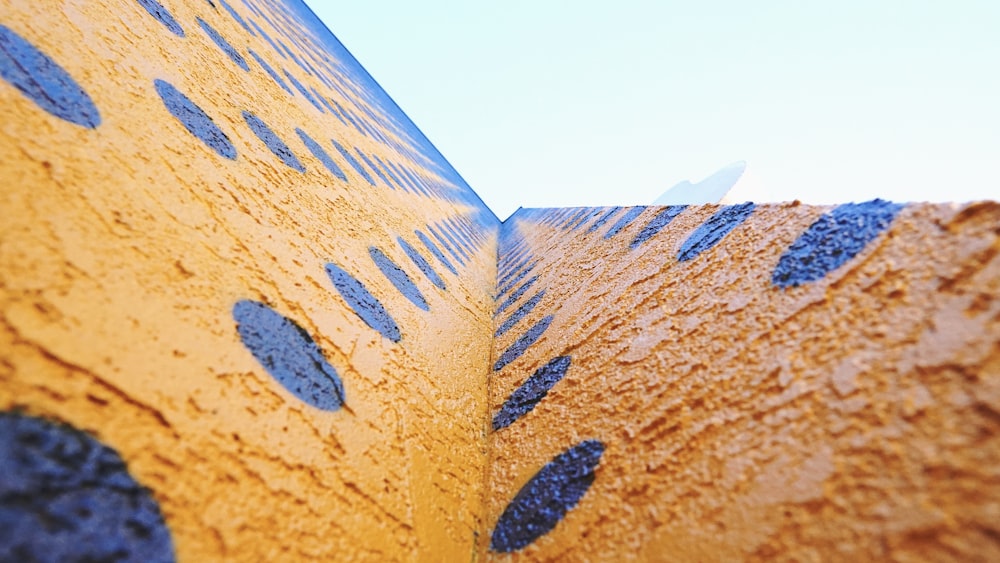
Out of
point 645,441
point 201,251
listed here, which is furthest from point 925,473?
point 201,251

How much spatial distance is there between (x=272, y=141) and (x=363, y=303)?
447 mm

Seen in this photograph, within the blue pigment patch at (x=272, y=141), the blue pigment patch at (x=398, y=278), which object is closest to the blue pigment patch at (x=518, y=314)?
the blue pigment patch at (x=398, y=278)

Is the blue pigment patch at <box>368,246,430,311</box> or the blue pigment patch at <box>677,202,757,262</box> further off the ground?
the blue pigment patch at <box>677,202,757,262</box>

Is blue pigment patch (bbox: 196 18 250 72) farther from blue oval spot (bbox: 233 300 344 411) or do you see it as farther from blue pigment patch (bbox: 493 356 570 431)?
blue pigment patch (bbox: 493 356 570 431)

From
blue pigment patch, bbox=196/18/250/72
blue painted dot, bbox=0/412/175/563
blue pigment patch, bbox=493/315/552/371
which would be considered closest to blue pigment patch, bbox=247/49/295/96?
blue pigment patch, bbox=196/18/250/72

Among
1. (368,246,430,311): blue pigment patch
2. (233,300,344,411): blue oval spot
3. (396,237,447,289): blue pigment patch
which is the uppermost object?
(233,300,344,411): blue oval spot

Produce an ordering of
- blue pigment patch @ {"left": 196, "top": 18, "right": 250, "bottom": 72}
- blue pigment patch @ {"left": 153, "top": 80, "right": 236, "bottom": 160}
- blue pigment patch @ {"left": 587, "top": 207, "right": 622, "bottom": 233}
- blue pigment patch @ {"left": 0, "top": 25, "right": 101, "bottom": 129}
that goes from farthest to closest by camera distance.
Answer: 1. blue pigment patch @ {"left": 587, "top": 207, "right": 622, "bottom": 233}
2. blue pigment patch @ {"left": 196, "top": 18, "right": 250, "bottom": 72}
3. blue pigment patch @ {"left": 153, "top": 80, "right": 236, "bottom": 160}
4. blue pigment patch @ {"left": 0, "top": 25, "right": 101, "bottom": 129}

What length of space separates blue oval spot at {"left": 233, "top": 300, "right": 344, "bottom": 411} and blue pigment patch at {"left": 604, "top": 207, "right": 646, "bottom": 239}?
87 cm

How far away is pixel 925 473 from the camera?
272mm

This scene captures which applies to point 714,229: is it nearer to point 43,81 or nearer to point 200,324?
point 200,324

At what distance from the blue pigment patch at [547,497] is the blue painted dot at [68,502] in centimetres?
35

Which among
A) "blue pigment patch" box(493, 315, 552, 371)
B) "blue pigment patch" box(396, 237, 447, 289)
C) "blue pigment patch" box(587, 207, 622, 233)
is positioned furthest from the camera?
"blue pigment patch" box(587, 207, 622, 233)

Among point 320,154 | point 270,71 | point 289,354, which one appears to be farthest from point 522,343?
point 270,71

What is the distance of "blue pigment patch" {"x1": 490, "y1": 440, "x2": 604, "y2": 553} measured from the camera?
49 centimetres
